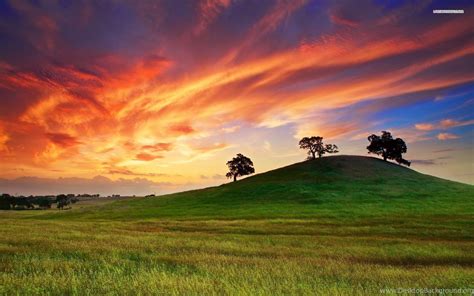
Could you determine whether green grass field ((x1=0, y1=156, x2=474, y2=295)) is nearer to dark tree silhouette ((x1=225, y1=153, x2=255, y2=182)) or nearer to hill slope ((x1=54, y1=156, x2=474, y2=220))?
hill slope ((x1=54, y1=156, x2=474, y2=220))

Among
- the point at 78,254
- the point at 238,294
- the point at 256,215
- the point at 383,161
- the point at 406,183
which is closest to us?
the point at 238,294

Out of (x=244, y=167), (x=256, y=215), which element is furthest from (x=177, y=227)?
(x=244, y=167)

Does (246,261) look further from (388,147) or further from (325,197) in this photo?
(388,147)

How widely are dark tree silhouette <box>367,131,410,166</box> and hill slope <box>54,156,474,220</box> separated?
3.63 metres

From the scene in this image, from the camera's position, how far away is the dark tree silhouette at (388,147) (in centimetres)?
11275

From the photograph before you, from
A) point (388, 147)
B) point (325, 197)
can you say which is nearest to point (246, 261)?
point (325, 197)

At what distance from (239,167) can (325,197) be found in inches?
2150

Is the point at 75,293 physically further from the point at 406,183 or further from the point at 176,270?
the point at 406,183

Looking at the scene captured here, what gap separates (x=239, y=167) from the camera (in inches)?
4855

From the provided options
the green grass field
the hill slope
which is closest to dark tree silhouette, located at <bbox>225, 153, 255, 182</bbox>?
the hill slope

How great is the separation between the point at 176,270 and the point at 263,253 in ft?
22.3

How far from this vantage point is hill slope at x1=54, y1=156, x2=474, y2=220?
2228 inches

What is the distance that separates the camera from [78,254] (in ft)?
58.6

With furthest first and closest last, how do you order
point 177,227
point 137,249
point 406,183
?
point 406,183, point 177,227, point 137,249
